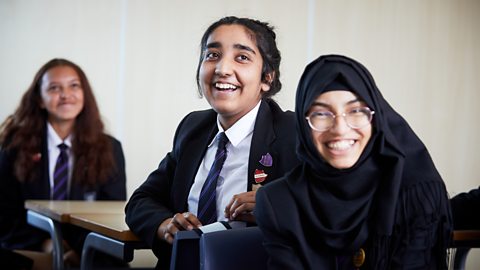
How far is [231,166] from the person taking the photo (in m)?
2.39

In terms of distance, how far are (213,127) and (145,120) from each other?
9.73 feet

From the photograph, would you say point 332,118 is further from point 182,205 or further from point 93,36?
point 93,36

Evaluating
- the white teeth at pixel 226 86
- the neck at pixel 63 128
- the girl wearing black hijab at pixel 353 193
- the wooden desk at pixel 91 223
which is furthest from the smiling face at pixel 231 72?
the neck at pixel 63 128

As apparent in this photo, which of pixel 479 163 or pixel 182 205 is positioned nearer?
pixel 182 205

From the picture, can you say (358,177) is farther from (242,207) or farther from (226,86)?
(226,86)

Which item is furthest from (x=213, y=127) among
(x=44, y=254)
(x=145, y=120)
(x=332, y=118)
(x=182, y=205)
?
(x=145, y=120)

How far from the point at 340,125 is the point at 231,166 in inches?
27.3

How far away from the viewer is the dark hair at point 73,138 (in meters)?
3.89

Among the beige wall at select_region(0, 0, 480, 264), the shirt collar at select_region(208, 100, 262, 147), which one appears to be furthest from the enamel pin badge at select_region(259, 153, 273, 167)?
the beige wall at select_region(0, 0, 480, 264)

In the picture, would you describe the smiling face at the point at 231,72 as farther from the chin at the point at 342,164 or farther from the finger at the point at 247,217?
the chin at the point at 342,164

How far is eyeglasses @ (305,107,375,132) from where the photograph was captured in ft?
5.80

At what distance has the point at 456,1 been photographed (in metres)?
5.56


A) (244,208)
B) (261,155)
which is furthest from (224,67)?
(244,208)

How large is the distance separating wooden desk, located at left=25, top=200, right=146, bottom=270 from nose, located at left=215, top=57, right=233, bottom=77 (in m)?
0.59
